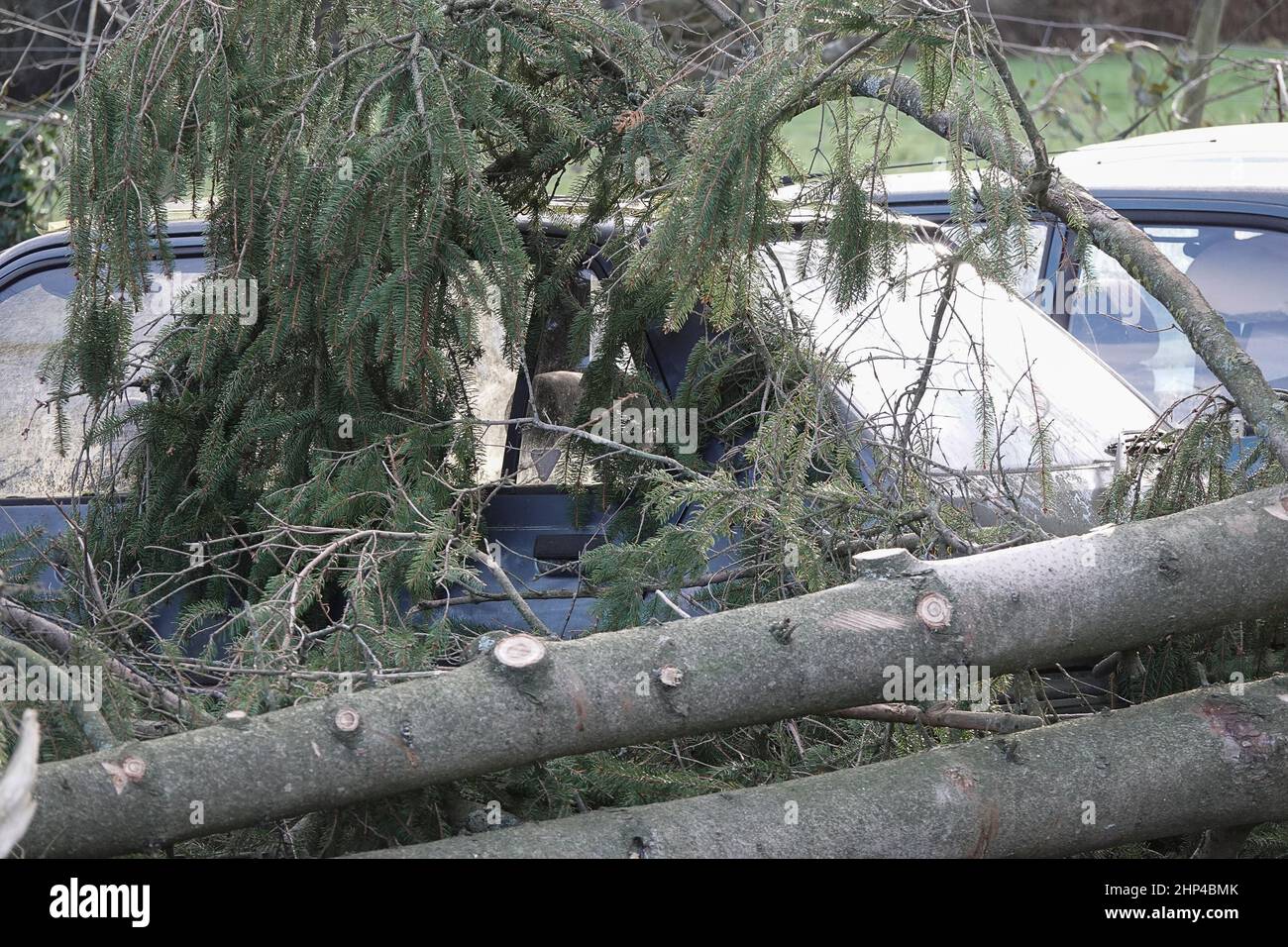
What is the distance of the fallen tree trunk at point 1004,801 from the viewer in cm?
247

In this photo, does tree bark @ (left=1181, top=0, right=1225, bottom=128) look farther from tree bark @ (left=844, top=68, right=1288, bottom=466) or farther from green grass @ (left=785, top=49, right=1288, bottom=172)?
tree bark @ (left=844, top=68, right=1288, bottom=466)

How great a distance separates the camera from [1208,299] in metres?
5.52

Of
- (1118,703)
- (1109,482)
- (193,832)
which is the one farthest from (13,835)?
(1109,482)

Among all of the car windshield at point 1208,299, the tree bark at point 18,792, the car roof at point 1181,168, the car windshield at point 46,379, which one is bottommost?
the tree bark at point 18,792

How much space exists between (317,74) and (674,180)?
3.72ft

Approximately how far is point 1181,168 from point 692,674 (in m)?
4.56

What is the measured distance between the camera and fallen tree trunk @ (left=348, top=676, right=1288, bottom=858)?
2473mm

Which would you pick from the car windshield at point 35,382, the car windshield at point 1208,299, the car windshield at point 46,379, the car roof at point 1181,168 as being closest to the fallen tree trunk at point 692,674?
the car windshield at point 46,379

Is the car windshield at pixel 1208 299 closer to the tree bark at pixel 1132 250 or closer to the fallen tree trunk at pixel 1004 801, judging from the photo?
the tree bark at pixel 1132 250

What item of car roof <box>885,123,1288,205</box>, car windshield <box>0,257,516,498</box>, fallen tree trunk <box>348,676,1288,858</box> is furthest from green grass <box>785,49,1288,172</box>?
fallen tree trunk <box>348,676,1288,858</box>

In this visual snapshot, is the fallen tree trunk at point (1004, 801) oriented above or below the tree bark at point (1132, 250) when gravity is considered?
below

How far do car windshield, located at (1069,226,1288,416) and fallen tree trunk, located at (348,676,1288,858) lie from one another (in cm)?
301

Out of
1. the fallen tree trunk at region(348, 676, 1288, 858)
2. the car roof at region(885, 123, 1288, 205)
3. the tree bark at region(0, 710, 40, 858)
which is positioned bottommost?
the fallen tree trunk at region(348, 676, 1288, 858)

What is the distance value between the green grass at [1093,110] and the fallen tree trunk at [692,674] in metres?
1.38
